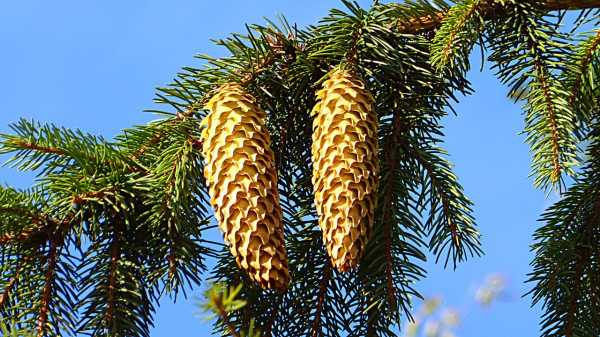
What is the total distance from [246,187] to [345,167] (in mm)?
130

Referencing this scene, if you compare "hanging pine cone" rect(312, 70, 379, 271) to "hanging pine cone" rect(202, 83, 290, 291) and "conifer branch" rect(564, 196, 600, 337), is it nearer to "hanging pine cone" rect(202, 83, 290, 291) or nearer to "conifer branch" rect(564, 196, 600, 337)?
"hanging pine cone" rect(202, 83, 290, 291)

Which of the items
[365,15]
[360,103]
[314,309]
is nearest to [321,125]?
[360,103]

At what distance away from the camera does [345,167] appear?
120 centimetres

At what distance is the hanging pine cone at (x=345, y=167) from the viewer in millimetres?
1170

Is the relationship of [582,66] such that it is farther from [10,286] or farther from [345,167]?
A: [10,286]

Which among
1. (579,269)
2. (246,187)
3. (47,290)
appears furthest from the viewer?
(579,269)

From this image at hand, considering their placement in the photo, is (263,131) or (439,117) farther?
(439,117)

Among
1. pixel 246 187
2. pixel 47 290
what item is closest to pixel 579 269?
pixel 246 187

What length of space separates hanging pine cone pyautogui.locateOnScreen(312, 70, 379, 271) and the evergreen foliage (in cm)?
6

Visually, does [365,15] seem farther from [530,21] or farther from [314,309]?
[314,309]

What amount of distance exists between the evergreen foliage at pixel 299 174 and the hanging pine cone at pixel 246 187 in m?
0.08

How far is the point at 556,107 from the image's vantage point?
53.1 inches

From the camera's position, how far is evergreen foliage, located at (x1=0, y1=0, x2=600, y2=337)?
1.31 m

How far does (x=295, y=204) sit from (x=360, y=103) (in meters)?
0.26
